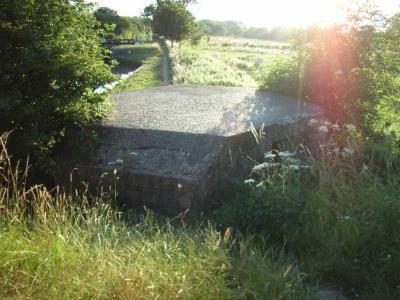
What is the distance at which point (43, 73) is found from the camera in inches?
226

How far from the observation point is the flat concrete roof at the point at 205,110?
5.81 metres

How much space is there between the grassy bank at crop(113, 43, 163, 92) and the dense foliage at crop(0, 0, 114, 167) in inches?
36.1

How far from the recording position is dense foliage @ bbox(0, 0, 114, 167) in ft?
18.0

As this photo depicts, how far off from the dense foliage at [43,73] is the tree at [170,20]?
88.8 feet

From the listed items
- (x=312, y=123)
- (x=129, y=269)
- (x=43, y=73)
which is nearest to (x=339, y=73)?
(x=312, y=123)

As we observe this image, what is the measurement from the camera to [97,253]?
3.34 meters

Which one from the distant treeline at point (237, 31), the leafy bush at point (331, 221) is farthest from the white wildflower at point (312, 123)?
the distant treeline at point (237, 31)

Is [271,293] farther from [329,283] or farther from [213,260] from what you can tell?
[329,283]

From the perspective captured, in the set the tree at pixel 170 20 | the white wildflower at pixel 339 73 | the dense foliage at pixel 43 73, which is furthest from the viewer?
the tree at pixel 170 20

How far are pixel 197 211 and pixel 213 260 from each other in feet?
5.49

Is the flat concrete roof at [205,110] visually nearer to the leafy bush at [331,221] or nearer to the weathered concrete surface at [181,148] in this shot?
the weathered concrete surface at [181,148]

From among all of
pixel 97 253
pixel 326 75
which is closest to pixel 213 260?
pixel 97 253

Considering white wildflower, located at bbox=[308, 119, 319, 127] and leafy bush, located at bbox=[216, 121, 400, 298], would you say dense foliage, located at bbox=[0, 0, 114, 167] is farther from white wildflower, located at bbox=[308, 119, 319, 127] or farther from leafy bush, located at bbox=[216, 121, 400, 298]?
white wildflower, located at bbox=[308, 119, 319, 127]

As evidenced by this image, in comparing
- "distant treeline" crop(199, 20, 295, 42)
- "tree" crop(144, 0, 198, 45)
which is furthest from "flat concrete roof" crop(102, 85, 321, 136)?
"distant treeline" crop(199, 20, 295, 42)
